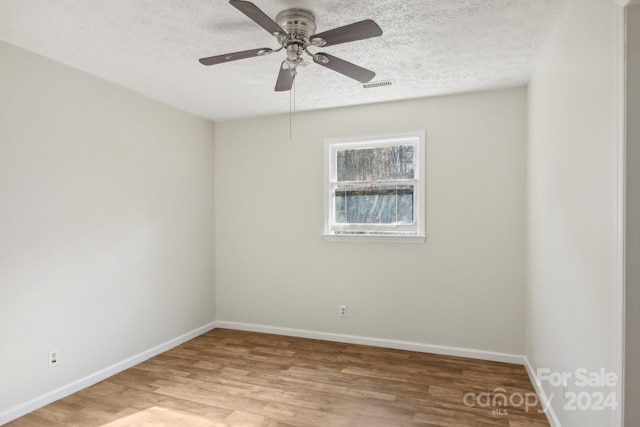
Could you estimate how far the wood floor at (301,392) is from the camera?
248 centimetres

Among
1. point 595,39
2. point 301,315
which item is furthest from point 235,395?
point 595,39

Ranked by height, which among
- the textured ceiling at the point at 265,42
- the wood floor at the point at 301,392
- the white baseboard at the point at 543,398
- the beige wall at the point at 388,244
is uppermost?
the textured ceiling at the point at 265,42

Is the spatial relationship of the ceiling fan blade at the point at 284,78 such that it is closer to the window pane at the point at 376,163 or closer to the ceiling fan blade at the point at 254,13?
the ceiling fan blade at the point at 254,13

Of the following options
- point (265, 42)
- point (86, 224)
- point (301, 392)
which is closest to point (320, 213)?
point (301, 392)

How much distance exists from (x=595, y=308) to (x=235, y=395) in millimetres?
2472

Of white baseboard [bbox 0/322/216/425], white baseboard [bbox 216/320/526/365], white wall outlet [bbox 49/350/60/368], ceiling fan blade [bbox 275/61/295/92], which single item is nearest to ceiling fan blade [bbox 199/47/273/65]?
ceiling fan blade [bbox 275/61/295/92]

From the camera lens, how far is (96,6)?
2033 millimetres

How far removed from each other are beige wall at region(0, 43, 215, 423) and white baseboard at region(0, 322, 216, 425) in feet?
0.13

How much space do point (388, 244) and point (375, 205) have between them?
454 millimetres

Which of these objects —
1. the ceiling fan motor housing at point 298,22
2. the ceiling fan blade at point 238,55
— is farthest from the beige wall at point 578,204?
the ceiling fan blade at point 238,55

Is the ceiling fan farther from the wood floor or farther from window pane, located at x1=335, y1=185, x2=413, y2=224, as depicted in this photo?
the wood floor

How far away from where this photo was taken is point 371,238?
3854mm

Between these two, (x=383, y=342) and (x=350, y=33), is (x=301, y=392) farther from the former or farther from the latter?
(x=350, y=33)

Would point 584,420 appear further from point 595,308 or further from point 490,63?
point 490,63
